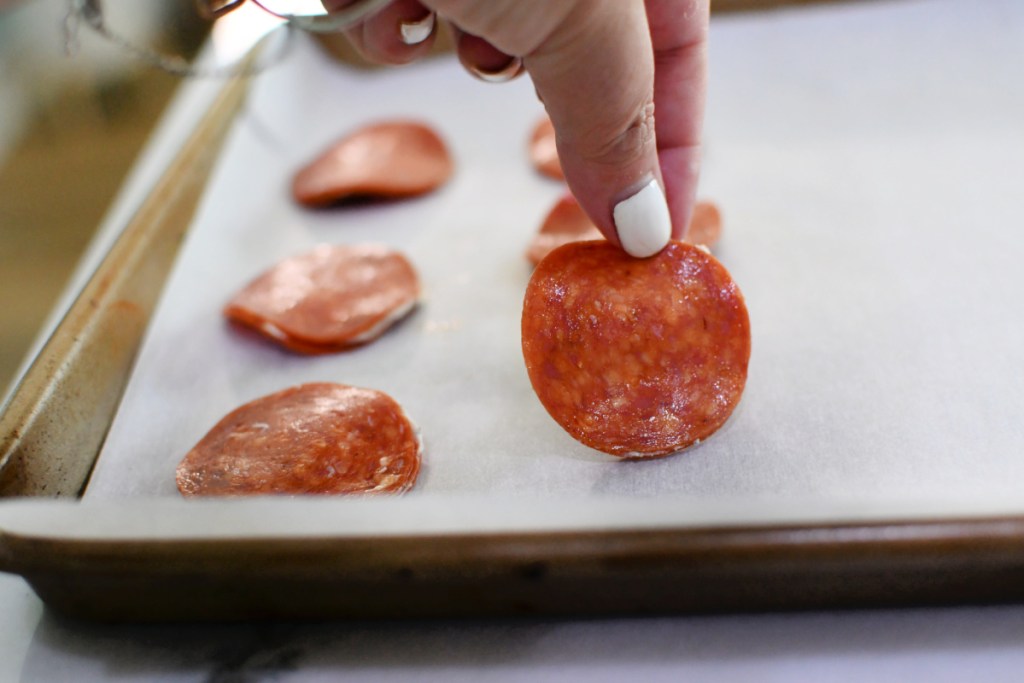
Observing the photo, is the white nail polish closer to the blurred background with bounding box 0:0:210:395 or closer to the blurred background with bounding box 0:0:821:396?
the blurred background with bounding box 0:0:821:396

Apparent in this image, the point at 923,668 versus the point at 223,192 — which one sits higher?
the point at 223,192

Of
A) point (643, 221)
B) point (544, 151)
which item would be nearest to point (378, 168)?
point (544, 151)

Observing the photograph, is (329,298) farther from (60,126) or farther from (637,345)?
(60,126)

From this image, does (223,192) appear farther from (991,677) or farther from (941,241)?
(991,677)

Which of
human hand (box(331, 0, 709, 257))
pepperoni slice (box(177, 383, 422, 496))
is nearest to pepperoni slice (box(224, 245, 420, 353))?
pepperoni slice (box(177, 383, 422, 496))

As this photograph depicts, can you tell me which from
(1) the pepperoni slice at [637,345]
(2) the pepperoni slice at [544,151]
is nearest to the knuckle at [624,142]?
(1) the pepperoni slice at [637,345]

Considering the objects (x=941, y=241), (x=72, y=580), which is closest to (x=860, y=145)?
(x=941, y=241)

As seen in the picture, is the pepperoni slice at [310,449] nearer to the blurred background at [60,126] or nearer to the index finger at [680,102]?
the index finger at [680,102]
